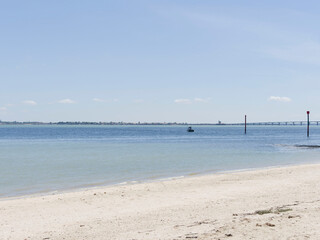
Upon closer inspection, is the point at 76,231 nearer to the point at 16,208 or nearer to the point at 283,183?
the point at 16,208

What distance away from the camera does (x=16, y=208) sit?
13.0 m

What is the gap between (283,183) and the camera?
1778 cm

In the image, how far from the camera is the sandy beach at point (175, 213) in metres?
8.73

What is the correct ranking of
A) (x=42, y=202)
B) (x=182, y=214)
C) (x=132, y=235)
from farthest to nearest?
(x=42, y=202), (x=182, y=214), (x=132, y=235)

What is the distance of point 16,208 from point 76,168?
14.7 metres

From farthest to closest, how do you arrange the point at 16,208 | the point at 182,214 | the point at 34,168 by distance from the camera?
the point at 34,168 → the point at 16,208 → the point at 182,214

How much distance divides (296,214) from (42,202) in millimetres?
8986

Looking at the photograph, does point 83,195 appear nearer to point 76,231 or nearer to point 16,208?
point 16,208

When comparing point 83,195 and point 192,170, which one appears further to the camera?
point 192,170

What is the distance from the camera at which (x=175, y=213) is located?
449 inches

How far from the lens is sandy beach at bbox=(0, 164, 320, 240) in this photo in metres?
8.73

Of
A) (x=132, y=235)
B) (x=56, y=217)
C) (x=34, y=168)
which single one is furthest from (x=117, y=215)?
(x=34, y=168)

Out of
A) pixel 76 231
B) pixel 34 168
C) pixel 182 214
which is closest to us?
pixel 76 231

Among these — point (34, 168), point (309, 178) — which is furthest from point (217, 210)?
point (34, 168)
